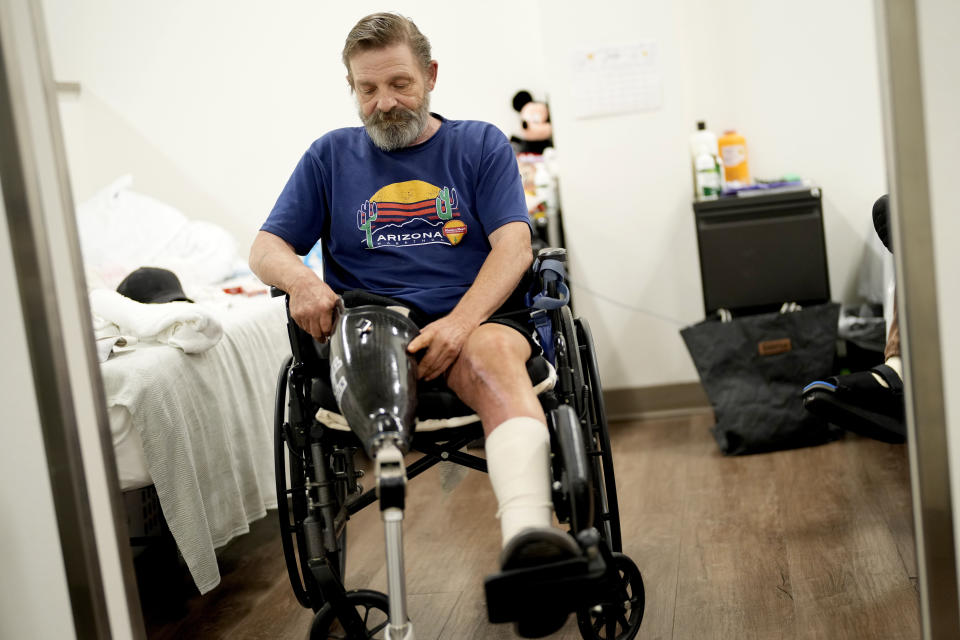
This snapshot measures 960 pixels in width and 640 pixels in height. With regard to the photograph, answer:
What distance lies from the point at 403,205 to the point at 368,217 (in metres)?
0.07

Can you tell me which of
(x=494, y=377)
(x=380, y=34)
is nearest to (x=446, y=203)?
(x=380, y=34)

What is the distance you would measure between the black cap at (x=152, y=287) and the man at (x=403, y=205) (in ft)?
2.16

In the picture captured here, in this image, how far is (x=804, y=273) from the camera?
2871 mm

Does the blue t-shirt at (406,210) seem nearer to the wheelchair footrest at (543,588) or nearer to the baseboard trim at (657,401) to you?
the wheelchair footrest at (543,588)

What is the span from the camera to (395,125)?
1705 millimetres

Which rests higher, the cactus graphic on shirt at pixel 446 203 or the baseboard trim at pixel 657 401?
the cactus graphic on shirt at pixel 446 203

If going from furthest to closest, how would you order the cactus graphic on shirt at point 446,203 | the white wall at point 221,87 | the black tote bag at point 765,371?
the white wall at point 221,87
the black tote bag at point 765,371
the cactus graphic on shirt at point 446,203

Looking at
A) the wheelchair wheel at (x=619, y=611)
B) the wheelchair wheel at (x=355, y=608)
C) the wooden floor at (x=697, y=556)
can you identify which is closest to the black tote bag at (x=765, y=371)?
the wooden floor at (x=697, y=556)

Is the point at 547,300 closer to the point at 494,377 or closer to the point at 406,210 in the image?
the point at 494,377

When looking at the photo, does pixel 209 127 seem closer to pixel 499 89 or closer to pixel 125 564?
pixel 499 89

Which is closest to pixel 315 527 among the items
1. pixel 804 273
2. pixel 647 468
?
pixel 647 468

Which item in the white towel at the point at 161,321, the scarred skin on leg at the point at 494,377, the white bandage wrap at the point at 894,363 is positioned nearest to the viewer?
the scarred skin on leg at the point at 494,377

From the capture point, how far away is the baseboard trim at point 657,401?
3203 mm

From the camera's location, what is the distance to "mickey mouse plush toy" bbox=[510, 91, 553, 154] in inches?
133
